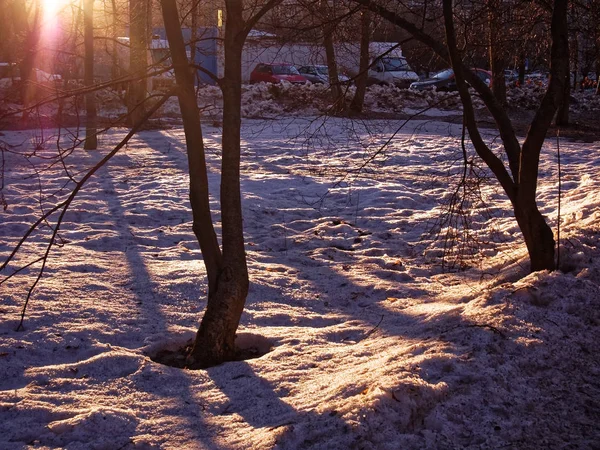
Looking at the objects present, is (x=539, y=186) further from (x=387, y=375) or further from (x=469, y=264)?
(x=387, y=375)

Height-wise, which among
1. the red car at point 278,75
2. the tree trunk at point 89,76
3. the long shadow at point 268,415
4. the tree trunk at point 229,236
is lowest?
the long shadow at point 268,415

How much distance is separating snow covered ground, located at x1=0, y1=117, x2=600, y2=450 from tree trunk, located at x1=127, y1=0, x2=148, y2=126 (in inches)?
51.7

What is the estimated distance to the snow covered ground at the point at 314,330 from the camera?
3.58 metres

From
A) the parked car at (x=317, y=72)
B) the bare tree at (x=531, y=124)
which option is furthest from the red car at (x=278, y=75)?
the bare tree at (x=531, y=124)

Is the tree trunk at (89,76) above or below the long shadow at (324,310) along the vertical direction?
above

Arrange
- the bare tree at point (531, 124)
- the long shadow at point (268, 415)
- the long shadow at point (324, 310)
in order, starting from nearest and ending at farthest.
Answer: the long shadow at point (268, 415) < the long shadow at point (324, 310) < the bare tree at point (531, 124)

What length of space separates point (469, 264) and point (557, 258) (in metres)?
1.95

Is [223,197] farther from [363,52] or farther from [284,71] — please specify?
[284,71]

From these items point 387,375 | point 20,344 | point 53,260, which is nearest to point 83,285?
point 53,260

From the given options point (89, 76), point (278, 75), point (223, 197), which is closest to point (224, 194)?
point (223, 197)

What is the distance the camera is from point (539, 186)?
1081 centimetres

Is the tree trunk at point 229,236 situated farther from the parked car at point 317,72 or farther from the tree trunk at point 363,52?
the tree trunk at point 363,52

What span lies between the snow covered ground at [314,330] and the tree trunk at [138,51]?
51.7 inches

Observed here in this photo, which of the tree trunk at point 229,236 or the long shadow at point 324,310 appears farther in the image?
the tree trunk at point 229,236
